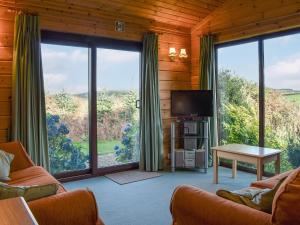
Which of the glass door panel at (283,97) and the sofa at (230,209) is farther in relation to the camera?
the glass door panel at (283,97)

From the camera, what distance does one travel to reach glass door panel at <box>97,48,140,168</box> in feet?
15.2

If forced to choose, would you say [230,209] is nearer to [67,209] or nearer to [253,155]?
[67,209]

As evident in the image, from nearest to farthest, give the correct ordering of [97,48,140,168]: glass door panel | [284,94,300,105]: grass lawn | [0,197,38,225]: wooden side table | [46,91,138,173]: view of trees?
1. [0,197,38,225]: wooden side table
2. [284,94,300,105]: grass lawn
3. [46,91,138,173]: view of trees
4. [97,48,140,168]: glass door panel

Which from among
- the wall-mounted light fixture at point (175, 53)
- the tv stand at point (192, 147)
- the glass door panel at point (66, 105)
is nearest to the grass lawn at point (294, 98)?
the tv stand at point (192, 147)

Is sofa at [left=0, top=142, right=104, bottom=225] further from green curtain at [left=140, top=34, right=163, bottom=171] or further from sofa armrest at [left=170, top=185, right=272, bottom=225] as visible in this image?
green curtain at [left=140, top=34, right=163, bottom=171]

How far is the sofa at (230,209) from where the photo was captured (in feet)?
4.62

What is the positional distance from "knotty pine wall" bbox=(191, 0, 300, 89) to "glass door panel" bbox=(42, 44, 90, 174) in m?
2.19

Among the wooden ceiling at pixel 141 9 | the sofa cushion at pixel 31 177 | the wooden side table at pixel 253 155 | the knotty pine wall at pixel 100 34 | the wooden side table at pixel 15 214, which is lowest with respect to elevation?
the sofa cushion at pixel 31 177

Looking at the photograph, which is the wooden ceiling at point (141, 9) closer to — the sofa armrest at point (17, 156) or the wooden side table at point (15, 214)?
the sofa armrest at point (17, 156)

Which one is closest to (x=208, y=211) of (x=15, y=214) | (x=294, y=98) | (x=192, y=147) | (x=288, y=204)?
(x=288, y=204)

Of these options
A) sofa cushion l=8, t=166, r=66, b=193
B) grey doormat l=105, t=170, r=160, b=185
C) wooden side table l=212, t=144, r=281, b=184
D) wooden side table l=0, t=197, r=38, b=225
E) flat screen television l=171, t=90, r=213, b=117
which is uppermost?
flat screen television l=171, t=90, r=213, b=117

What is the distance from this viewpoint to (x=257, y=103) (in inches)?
182

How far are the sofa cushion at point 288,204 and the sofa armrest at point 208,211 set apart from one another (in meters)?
0.07

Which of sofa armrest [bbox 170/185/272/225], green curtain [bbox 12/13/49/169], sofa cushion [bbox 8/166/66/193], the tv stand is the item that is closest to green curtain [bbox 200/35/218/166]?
the tv stand
